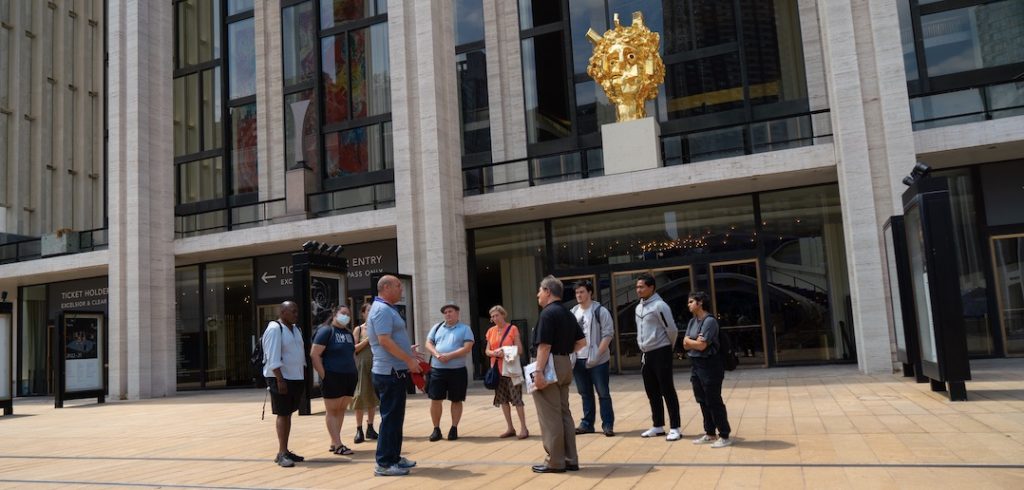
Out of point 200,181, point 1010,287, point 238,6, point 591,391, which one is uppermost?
point 238,6

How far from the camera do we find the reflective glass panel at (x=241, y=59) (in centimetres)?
2275

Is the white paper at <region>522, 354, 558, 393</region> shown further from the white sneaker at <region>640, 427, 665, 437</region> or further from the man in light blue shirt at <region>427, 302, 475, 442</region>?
the man in light blue shirt at <region>427, 302, 475, 442</region>

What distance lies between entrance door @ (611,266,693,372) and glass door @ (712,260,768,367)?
649 mm

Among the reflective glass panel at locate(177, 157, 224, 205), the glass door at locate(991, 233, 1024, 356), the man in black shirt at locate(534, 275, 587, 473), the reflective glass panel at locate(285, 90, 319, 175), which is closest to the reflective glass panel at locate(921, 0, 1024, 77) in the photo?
the glass door at locate(991, 233, 1024, 356)

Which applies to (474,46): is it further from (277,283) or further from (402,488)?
(402,488)

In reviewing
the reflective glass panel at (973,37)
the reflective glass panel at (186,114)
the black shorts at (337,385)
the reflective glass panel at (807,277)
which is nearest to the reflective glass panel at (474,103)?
the reflective glass panel at (807,277)

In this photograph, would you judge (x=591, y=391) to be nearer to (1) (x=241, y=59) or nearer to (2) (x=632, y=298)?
(2) (x=632, y=298)

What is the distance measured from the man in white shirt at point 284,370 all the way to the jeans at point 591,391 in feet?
9.24

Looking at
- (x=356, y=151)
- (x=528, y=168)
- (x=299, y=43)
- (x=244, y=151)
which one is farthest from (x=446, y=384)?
(x=299, y=43)

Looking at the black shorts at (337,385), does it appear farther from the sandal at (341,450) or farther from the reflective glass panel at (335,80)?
the reflective glass panel at (335,80)

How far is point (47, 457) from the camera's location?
8844 millimetres

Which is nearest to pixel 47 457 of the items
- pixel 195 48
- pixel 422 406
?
pixel 422 406

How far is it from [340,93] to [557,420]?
16944 mm

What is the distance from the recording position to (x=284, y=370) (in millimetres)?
7254
